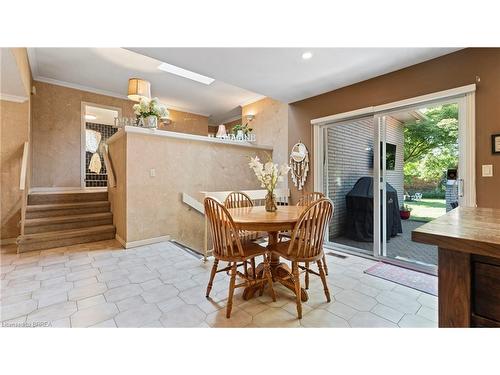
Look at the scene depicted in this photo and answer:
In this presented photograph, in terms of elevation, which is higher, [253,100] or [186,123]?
[253,100]

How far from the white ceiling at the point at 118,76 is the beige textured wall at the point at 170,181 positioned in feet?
4.93

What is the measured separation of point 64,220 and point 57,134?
7.77 feet

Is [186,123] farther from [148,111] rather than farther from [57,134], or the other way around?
[148,111]

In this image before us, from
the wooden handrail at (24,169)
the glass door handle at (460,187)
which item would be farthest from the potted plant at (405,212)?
the wooden handrail at (24,169)

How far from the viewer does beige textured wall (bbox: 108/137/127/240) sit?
138 inches

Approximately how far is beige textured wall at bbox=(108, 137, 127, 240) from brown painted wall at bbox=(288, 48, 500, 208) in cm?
354

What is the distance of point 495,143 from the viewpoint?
2.23 m

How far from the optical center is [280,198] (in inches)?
173

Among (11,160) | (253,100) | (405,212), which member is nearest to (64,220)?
(11,160)

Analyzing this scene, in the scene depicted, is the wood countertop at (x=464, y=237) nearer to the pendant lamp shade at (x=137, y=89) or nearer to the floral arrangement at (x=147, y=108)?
the floral arrangement at (x=147, y=108)
